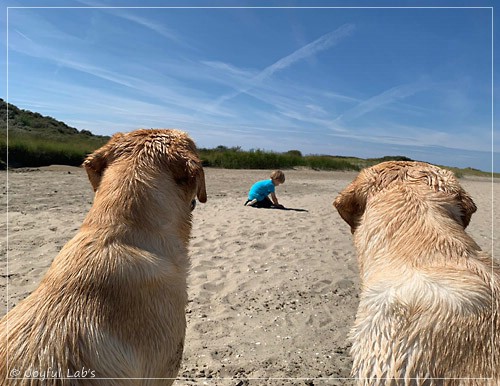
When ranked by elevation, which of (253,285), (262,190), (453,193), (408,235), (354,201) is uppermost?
(453,193)

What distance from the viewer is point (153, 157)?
242 centimetres

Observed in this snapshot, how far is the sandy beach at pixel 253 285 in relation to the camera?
3.58 metres

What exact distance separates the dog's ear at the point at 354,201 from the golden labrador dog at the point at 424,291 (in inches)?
4.0

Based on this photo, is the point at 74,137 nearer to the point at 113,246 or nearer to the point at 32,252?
the point at 32,252

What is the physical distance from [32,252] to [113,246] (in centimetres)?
524

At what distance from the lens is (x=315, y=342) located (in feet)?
13.1

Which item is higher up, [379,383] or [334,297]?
[379,383]

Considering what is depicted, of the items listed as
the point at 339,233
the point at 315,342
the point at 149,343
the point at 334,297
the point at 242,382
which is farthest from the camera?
the point at 339,233

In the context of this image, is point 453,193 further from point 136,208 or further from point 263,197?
point 263,197

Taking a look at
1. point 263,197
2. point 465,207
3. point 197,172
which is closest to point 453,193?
point 465,207

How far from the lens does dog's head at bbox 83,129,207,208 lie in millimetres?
2424

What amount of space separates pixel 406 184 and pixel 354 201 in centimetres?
34

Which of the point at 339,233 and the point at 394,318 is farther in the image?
the point at 339,233

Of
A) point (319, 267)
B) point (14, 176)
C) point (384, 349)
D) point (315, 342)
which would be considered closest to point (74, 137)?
point (14, 176)
